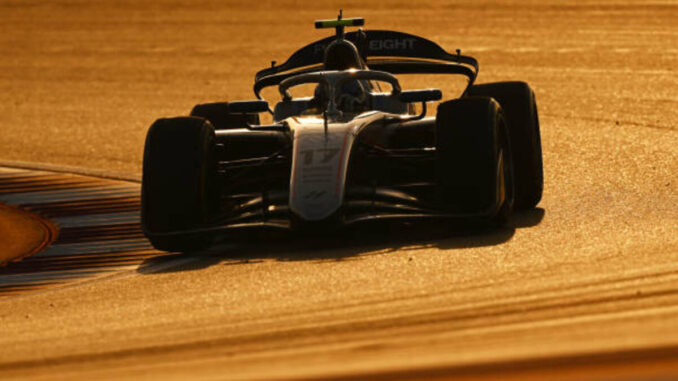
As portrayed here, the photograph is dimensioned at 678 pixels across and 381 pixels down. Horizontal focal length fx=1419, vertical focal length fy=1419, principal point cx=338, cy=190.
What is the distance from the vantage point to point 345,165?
29.4ft

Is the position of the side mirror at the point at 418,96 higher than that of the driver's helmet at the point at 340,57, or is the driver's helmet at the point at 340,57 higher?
the driver's helmet at the point at 340,57

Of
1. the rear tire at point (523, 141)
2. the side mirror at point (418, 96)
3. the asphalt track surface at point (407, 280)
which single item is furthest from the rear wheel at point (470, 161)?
the rear tire at point (523, 141)

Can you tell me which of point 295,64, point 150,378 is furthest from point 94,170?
point 150,378

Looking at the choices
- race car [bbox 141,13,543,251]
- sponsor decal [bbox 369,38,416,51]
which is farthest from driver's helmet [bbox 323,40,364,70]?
sponsor decal [bbox 369,38,416,51]

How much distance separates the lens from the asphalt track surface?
4.74m

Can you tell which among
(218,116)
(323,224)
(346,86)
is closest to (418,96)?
(346,86)

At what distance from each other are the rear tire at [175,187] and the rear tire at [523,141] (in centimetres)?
230

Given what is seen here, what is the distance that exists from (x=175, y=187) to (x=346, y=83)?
192cm

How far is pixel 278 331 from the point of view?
5934mm

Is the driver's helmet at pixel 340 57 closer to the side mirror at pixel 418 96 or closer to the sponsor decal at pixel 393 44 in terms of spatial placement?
the sponsor decal at pixel 393 44

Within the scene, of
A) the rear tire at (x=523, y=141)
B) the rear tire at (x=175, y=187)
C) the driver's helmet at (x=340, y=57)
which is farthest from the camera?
the driver's helmet at (x=340, y=57)

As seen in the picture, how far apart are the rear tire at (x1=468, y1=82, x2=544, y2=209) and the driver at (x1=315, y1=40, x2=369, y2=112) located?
980 mm

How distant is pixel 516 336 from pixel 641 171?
7078 mm

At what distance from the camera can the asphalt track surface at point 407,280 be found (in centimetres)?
474
